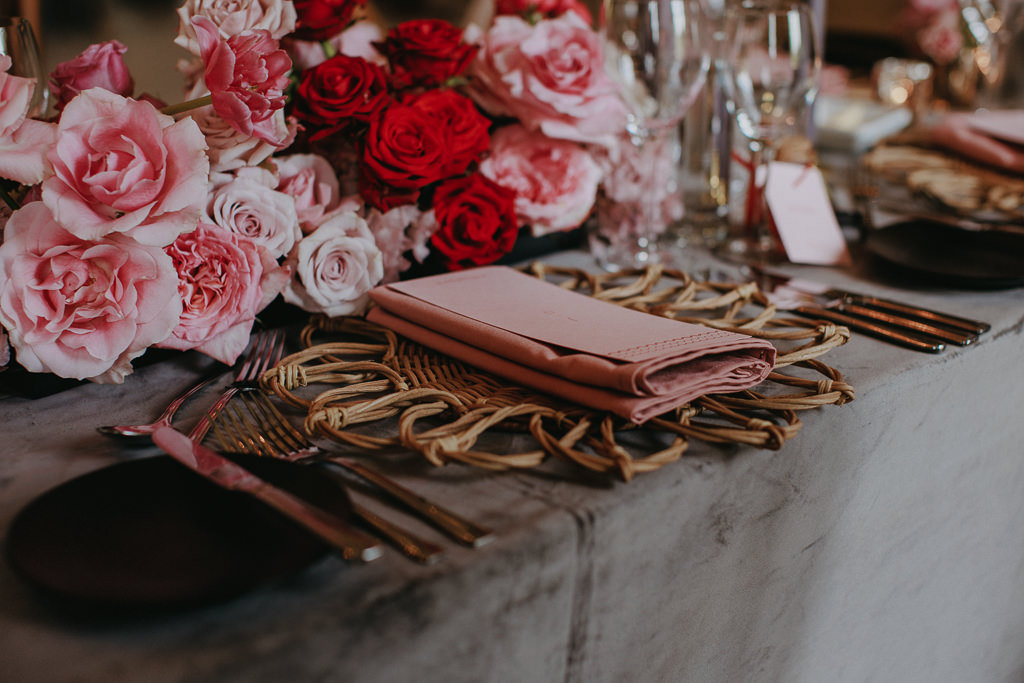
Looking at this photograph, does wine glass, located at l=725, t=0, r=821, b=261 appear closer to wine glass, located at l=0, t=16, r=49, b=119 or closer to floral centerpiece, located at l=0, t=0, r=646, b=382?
floral centerpiece, located at l=0, t=0, r=646, b=382

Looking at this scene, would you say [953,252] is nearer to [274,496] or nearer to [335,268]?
[335,268]

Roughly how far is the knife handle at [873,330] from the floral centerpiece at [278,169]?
11.1 inches

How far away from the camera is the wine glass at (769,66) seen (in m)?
0.91

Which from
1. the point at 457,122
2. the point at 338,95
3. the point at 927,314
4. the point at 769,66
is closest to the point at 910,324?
the point at 927,314

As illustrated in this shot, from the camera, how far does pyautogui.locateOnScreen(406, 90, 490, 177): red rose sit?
80 cm

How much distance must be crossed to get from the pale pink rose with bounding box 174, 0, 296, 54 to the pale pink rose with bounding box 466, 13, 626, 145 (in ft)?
0.87

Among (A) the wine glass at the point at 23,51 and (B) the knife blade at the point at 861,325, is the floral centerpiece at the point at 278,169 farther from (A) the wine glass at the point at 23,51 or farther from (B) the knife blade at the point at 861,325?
(B) the knife blade at the point at 861,325

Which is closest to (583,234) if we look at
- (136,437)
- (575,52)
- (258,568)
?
(575,52)

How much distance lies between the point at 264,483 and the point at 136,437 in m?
0.18

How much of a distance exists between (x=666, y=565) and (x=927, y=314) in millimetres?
433

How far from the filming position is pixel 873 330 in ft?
2.44

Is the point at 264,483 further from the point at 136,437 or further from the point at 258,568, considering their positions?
the point at 136,437

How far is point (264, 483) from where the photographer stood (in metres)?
0.44

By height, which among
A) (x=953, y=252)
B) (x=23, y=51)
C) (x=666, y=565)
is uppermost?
(x=23, y=51)
